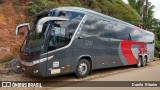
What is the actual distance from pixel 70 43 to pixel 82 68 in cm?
166

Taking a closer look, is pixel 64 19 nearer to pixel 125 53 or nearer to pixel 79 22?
pixel 79 22

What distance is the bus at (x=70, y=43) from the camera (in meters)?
11.2

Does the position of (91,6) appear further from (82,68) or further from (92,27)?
(82,68)

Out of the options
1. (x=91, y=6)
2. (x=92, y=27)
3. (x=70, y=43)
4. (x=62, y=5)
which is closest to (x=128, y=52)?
(x=92, y=27)

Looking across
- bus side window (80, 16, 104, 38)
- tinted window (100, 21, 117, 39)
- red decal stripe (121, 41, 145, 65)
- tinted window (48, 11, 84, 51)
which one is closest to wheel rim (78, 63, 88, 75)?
bus side window (80, 16, 104, 38)

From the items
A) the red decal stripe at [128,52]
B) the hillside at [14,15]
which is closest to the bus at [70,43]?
the red decal stripe at [128,52]

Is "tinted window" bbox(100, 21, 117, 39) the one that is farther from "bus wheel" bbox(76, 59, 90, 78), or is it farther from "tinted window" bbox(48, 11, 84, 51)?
"tinted window" bbox(48, 11, 84, 51)

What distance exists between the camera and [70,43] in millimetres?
12320

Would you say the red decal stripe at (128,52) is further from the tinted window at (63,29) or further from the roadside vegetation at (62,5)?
the roadside vegetation at (62,5)

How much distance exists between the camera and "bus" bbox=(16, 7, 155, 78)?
36.8 ft

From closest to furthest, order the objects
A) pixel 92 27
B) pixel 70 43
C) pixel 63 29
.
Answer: pixel 63 29 → pixel 70 43 → pixel 92 27

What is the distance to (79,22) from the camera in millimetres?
13000

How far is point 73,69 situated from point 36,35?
2.31m

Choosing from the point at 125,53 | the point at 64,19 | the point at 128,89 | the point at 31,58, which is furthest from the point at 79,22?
the point at 125,53
